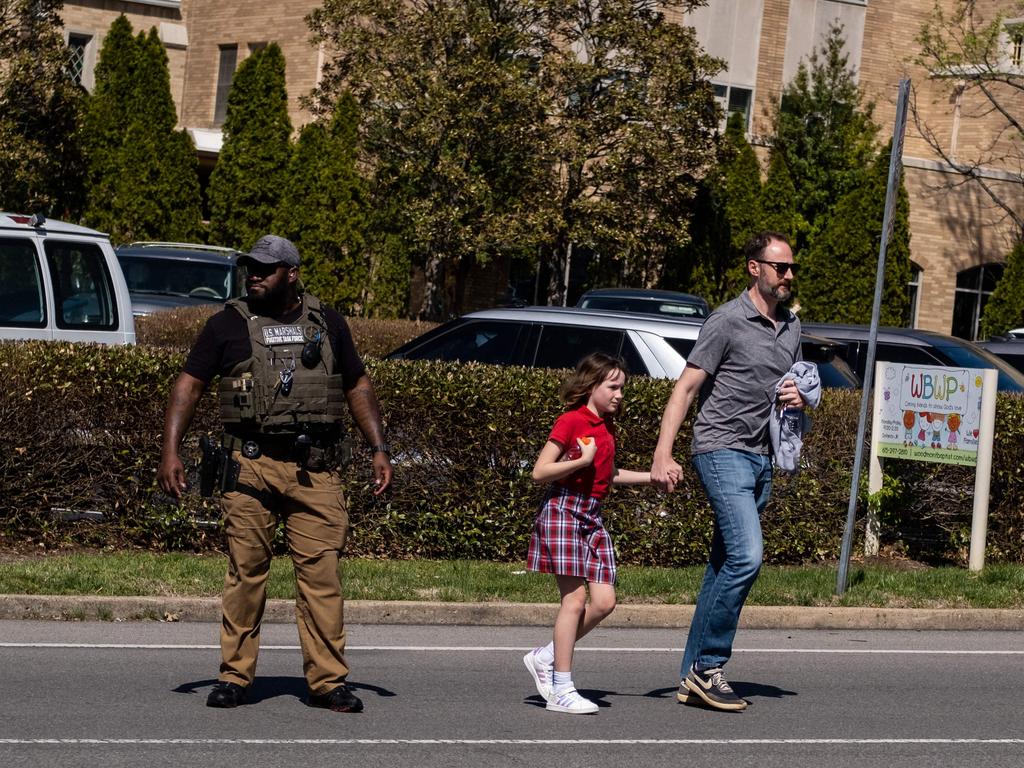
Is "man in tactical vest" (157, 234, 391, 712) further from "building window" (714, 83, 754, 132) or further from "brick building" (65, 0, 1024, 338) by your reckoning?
"building window" (714, 83, 754, 132)

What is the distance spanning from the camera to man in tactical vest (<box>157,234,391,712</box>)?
7.04 meters

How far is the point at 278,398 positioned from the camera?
7.02 m

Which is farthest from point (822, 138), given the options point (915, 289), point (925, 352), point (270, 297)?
point (270, 297)

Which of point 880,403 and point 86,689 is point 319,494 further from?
point 880,403

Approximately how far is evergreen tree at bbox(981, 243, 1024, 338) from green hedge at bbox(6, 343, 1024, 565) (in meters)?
27.9

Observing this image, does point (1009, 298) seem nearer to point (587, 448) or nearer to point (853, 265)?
point (853, 265)

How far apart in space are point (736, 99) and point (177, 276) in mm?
22190

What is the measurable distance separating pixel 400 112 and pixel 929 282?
1694cm

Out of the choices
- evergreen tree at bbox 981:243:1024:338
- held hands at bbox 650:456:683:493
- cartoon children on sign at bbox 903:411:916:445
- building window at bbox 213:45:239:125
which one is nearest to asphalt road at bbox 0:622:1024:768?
held hands at bbox 650:456:683:493

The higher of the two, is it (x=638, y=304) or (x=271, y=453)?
(x=638, y=304)

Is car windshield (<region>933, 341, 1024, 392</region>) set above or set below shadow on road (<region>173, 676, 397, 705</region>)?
above

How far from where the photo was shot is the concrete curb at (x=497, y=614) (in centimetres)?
984

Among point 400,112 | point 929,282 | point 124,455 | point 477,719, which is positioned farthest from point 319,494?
point 929,282

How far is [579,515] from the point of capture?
7402 mm
